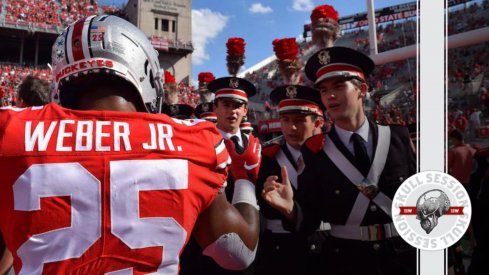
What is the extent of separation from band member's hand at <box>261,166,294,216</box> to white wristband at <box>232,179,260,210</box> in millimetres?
288

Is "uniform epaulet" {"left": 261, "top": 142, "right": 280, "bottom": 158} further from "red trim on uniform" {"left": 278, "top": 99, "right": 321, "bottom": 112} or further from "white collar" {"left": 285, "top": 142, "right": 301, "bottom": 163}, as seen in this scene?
"red trim on uniform" {"left": 278, "top": 99, "right": 321, "bottom": 112}

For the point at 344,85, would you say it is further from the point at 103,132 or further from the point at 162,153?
the point at 103,132

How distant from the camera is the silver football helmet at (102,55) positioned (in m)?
1.34

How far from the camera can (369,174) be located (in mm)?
2055

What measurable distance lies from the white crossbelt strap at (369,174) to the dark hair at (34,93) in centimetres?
259

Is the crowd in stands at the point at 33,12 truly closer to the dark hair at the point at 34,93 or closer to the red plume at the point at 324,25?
the dark hair at the point at 34,93

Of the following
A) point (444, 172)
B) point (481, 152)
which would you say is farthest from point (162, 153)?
point (481, 152)

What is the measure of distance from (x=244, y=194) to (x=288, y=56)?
7.81 ft

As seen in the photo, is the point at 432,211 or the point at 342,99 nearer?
the point at 432,211

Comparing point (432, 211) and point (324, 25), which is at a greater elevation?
point (324, 25)

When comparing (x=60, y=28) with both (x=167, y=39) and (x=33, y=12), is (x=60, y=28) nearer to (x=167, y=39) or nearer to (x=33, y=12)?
(x=33, y=12)

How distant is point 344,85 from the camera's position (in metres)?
2.21

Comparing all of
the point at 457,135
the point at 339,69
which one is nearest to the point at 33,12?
the point at 457,135

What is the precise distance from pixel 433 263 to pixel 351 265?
436 mm
